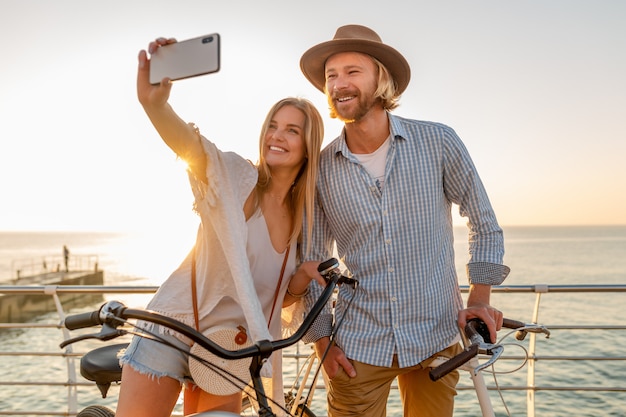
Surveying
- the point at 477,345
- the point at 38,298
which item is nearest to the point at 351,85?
the point at 477,345

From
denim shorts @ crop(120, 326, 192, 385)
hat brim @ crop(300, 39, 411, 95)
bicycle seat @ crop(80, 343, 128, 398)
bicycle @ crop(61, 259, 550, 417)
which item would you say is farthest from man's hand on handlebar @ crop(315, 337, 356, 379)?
hat brim @ crop(300, 39, 411, 95)

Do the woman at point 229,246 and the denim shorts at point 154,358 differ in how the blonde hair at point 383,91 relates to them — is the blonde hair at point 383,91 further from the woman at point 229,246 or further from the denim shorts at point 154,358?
the denim shorts at point 154,358

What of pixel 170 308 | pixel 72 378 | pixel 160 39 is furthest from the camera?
pixel 72 378

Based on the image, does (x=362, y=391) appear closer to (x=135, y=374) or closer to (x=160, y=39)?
(x=135, y=374)

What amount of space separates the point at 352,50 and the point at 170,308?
1.17 meters

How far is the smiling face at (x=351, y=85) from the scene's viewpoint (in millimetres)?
2029

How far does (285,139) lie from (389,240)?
516mm

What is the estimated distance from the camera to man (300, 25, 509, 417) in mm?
1978

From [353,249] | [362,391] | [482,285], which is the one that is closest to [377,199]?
[353,249]

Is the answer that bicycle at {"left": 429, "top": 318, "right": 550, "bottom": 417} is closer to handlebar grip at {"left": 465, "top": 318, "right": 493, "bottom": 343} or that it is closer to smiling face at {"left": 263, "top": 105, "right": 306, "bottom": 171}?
handlebar grip at {"left": 465, "top": 318, "right": 493, "bottom": 343}

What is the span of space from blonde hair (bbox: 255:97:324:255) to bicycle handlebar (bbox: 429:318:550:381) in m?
0.65

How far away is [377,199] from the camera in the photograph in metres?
2.01

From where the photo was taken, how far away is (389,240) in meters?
1.97

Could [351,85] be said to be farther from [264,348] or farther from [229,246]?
[264,348]
